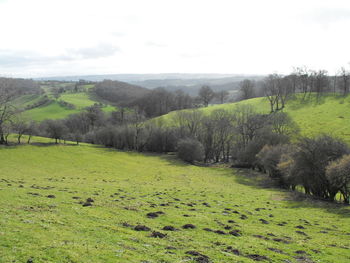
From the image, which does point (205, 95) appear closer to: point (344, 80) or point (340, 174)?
point (344, 80)

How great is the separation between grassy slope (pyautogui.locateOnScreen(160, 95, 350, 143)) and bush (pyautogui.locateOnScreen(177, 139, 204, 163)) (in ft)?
109

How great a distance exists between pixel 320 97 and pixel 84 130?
359 ft

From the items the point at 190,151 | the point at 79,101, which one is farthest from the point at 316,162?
the point at 79,101

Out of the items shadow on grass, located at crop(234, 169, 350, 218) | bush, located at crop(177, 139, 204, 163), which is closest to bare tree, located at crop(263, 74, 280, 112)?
bush, located at crop(177, 139, 204, 163)

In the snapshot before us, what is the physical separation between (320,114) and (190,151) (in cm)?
5248

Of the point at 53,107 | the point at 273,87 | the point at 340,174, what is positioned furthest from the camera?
the point at 53,107

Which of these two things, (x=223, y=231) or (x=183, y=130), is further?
(x=183, y=130)

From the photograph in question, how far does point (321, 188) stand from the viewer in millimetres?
42844

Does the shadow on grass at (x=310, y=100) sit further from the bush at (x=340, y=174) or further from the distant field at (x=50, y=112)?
the distant field at (x=50, y=112)

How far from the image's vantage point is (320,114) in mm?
95250

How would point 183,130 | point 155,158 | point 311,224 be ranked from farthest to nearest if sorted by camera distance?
point 183,130 → point 155,158 → point 311,224

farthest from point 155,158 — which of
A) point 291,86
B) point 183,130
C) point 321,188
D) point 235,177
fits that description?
point 291,86

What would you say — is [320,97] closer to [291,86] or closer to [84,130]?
[291,86]

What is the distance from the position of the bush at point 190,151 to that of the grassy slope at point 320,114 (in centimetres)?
3335
